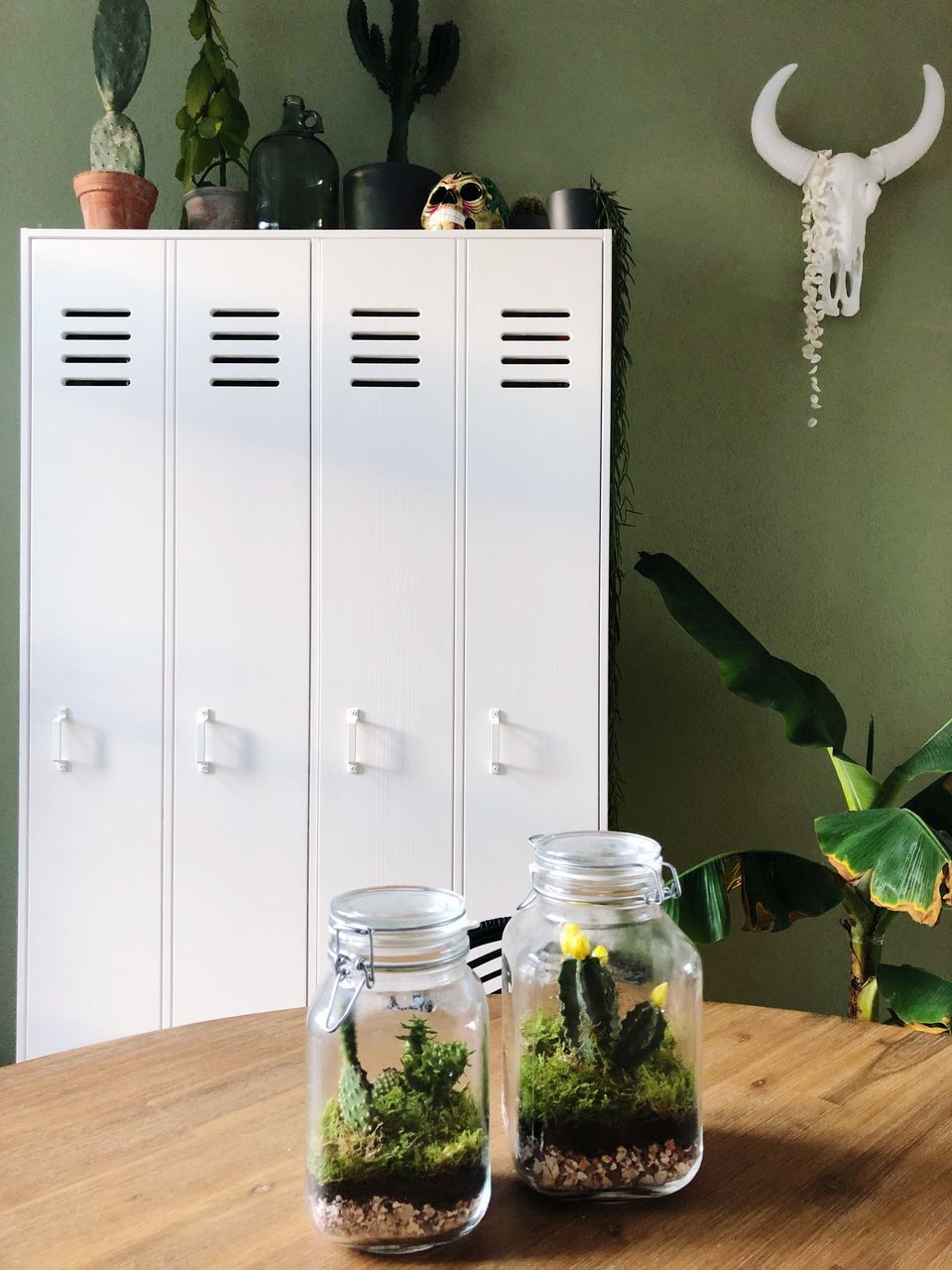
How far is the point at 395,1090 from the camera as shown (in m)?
0.68

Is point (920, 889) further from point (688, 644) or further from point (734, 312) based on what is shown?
point (734, 312)

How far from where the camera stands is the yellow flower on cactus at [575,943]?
2.45 ft

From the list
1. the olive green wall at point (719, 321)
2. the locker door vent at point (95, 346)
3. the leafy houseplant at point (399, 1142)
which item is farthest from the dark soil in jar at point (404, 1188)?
the olive green wall at point (719, 321)

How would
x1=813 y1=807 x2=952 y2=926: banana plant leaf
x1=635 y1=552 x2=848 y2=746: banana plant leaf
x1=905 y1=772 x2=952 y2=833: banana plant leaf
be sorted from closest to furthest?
x1=813 y1=807 x2=952 y2=926: banana plant leaf
x1=635 y1=552 x2=848 y2=746: banana plant leaf
x1=905 y1=772 x2=952 y2=833: banana plant leaf

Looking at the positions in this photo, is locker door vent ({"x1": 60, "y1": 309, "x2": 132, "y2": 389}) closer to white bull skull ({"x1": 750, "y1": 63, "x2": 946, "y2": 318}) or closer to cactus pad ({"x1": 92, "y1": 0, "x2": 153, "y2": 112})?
cactus pad ({"x1": 92, "y1": 0, "x2": 153, "y2": 112})

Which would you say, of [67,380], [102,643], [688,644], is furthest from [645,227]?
[102,643]

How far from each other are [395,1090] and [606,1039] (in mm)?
170

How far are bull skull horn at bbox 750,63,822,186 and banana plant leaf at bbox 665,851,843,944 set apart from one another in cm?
182

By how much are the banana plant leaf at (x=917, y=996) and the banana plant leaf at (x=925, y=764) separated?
0.35 m

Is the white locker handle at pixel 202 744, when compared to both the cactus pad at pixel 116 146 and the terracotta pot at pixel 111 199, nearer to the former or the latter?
the terracotta pot at pixel 111 199

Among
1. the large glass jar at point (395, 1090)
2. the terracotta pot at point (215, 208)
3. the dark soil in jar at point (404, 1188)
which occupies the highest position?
the terracotta pot at point (215, 208)

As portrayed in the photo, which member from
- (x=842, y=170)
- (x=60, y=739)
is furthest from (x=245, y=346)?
(x=842, y=170)

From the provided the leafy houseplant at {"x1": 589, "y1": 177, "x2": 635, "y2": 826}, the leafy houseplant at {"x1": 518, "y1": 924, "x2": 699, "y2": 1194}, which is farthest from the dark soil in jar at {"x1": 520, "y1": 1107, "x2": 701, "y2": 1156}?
the leafy houseplant at {"x1": 589, "y1": 177, "x2": 635, "y2": 826}

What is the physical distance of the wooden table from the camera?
2.33ft
